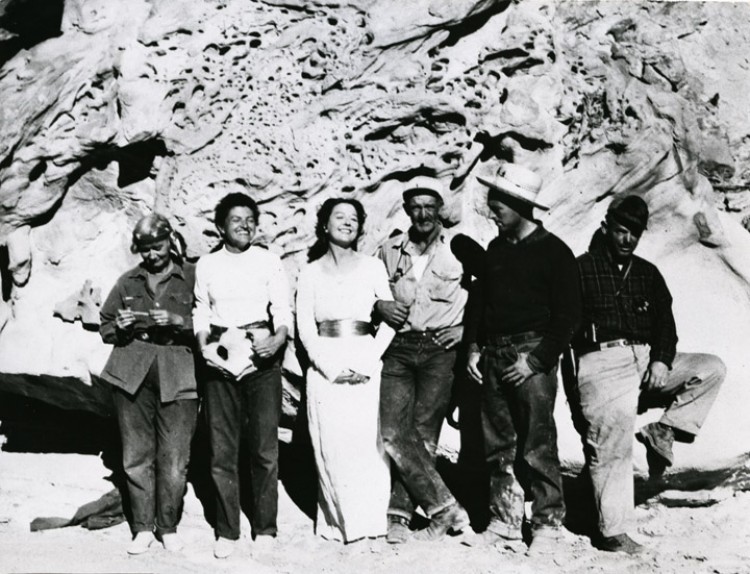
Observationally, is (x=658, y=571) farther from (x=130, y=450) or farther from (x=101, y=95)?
(x=101, y=95)

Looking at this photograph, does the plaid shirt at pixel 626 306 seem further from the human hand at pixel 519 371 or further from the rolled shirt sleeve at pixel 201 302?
the rolled shirt sleeve at pixel 201 302

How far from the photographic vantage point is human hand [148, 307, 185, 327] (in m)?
4.43

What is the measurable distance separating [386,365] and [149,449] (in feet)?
4.42

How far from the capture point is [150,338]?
4.52 meters

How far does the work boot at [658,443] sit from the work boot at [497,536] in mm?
904

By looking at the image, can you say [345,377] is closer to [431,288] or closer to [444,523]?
[431,288]

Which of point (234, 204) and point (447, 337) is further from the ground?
point (234, 204)

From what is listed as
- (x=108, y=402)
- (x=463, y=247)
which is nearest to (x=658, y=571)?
(x=463, y=247)

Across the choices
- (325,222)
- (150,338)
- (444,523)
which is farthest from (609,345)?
(150,338)

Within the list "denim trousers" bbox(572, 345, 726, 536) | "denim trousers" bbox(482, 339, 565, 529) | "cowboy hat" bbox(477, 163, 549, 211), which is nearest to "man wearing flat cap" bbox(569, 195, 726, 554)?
"denim trousers" bbox(572, 345, 726, 536)

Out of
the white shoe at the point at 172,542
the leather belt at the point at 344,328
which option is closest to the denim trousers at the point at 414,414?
the leather belt at the point at 344,328

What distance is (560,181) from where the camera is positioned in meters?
5.40

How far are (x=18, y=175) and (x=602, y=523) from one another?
3986 mm

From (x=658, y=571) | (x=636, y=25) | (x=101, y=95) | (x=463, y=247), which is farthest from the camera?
(x=636, y=25)
